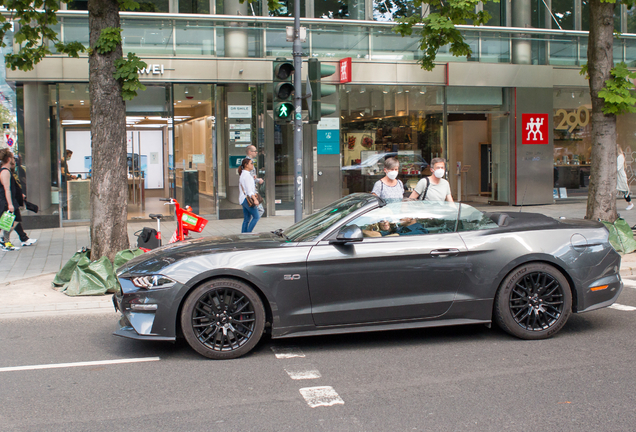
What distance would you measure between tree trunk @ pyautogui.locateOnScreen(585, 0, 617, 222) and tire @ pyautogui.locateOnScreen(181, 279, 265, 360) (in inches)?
305

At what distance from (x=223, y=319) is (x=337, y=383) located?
114cm

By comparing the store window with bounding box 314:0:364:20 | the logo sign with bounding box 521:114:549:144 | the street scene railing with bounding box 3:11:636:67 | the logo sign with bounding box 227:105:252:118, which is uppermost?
the store window with bounding box 314:0:364:20

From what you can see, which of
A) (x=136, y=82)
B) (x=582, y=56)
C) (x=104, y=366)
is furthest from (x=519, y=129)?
(x=104, y=366)

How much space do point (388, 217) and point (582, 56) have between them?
16307mm

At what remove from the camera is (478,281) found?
5520 millimetres

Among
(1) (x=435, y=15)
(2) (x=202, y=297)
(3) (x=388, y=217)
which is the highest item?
(1) (x=435, y=15)

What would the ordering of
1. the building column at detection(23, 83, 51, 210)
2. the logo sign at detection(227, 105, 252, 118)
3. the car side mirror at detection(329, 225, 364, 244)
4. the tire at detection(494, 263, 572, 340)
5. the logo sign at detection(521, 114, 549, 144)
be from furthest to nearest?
1. the logo sign at detection(521, 114, 549, 144)
2. the logo sign at detection(227, 105, 252, 118)
3. the building column at detection(23, 83, 51, 210)
4. the tire at detection(494, 263, 572, 340)
5. the car side mirror at detection(329, 225, 364, 244)

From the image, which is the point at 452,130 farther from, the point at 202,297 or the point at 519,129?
the point at 202,297

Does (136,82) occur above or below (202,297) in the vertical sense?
above

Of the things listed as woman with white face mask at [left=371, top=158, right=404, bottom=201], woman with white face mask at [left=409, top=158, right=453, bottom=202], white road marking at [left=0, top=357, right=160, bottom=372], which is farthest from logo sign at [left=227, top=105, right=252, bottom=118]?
white road marking at [left=0, top=357, right=160, bottom=372]

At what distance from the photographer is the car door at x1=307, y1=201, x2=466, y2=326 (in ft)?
17.4

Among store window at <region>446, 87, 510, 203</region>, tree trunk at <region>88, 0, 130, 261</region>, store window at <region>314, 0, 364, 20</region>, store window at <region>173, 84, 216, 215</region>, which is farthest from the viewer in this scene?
store window at <region>446, 87, 510, 203</region>

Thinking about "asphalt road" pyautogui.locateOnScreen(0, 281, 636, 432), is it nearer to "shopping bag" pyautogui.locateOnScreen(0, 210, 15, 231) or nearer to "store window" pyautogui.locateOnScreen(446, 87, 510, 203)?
"shopping bag" pyautogui.locateOnScreen(0, 210, 15, 231)

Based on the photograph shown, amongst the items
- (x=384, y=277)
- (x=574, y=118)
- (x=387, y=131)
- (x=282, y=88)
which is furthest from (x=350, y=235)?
(x=574, y=118)
